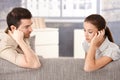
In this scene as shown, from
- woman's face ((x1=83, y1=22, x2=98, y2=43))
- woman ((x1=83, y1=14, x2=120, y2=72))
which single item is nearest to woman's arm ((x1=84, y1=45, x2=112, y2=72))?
woman ((x1=83, y1=14, x2=120, y2=72))

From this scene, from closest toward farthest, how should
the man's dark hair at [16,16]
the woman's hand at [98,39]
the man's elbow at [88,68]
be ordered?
the man's elbow at [88,68] < the woman's hand at [98,39] < the man's dark hair at [16,16]

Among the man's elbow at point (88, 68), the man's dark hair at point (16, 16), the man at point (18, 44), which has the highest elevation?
the man's dark hair at point (16, 16)

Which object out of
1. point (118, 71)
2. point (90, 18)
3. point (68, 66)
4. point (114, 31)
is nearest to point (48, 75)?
point (68, 66)

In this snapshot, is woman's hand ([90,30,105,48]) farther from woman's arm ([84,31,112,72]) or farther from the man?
the man

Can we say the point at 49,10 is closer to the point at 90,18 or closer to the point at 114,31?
the point at 114,31

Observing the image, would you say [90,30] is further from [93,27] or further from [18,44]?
[18,44]

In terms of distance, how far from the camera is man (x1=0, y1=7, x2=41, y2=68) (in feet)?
5.01

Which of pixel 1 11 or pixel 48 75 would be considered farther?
pixel 1 11

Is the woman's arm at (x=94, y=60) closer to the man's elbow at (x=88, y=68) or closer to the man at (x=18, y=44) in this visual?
the man's elbow at (x=88, y=68)

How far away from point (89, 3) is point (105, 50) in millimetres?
3844

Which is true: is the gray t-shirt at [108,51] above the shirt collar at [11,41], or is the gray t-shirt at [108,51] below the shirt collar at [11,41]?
below

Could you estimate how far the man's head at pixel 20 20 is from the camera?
1825 millimetres

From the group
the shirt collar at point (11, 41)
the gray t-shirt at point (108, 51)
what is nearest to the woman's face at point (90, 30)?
the gray t-shirt at point (108, 51)

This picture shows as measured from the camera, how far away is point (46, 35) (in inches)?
190
